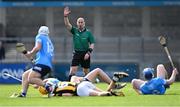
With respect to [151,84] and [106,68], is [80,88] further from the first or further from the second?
[106,68]

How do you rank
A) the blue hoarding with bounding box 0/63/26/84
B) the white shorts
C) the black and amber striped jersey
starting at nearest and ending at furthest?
the white shorts → the black and amber striped jersey → the blue hoarding with bounding box 0/63/26/84

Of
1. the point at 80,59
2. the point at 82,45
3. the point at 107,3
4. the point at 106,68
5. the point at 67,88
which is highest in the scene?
the point at 107,3

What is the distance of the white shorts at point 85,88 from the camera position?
19559mm

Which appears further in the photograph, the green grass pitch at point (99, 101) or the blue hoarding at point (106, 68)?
the blue hoarding at point (106, 68)

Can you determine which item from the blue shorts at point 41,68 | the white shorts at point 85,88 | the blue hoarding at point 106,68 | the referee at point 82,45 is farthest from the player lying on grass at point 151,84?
the blue hoarding at point 106,68

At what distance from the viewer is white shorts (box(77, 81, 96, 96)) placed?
19.6m

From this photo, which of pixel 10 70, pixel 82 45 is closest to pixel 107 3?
pixel 10 70

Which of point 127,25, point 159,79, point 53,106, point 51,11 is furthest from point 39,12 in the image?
point 53,106

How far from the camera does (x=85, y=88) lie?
19.6 m

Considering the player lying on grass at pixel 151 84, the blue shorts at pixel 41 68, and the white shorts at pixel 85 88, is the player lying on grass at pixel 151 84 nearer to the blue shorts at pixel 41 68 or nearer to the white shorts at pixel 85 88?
the white shorts at pixel 85 88

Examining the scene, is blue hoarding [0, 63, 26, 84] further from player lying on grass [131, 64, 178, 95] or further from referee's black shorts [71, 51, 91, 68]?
player lying on grass [131, 64, 178, 95]

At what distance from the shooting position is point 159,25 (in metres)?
43.2

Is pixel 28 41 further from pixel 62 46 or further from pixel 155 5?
pixel 155 5

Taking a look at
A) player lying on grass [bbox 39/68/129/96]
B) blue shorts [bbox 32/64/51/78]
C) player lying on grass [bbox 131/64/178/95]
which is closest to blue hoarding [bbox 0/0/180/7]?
player lying on grass [bbox 131/64/178/95]
